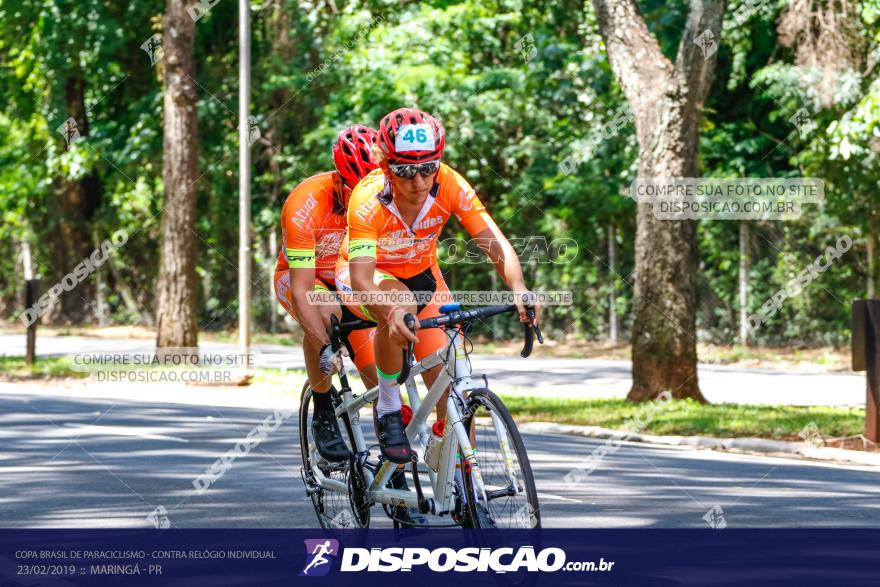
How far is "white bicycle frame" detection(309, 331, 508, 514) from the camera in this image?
19.9ft

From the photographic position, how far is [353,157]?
737 centimetres

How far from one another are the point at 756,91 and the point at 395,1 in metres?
8.62

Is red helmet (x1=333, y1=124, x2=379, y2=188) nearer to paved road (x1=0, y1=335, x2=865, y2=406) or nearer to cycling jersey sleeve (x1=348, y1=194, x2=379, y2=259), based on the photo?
cycling jersey sleeve (x1=348, y1=194, x2=379, y2=259)

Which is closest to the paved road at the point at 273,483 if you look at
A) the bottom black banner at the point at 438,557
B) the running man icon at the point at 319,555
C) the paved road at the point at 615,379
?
the bottom black banner at the point at 438,557

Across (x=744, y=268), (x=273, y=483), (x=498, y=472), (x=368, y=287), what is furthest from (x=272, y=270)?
(x=498, y=472)

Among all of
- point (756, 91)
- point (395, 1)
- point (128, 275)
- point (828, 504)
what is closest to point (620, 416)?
point (828, 504)

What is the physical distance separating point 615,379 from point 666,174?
18.9 feet

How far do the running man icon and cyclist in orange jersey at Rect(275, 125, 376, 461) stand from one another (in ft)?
1.48

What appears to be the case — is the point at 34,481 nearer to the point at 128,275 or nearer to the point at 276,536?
the point at 276,536

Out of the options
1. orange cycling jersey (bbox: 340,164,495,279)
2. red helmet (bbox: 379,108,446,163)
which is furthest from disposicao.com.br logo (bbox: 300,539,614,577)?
red helmet (bbox: 379,108,446,163)

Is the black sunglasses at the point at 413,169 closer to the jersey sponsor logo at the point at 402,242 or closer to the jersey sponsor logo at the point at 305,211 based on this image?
the jersey sponsor logo at the point at 402,242

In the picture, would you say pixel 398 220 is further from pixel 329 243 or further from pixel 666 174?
pixel 666 174

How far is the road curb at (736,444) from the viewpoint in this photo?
12.3 m

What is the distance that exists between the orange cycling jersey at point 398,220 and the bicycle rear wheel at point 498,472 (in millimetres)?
846
